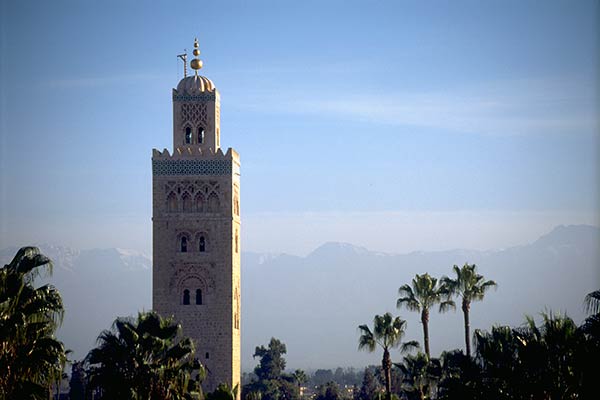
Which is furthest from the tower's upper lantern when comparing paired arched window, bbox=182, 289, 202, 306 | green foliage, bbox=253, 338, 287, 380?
green foliage, bbox=253, 338, 287, 380

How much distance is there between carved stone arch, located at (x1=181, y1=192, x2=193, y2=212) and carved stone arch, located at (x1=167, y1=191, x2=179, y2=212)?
0.29 metres

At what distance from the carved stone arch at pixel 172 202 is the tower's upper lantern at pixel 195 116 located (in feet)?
8.35

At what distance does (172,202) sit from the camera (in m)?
58.6

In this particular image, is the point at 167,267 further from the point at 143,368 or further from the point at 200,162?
the point at 143,368

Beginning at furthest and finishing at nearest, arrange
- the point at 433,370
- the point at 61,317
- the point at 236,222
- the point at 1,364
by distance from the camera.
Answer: the point at 236,222
the point at 433,370
the point at 61,317
the point at 1,364

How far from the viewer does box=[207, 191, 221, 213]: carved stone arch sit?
58625mm

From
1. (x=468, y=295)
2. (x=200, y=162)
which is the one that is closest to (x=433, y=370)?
(x=468, y=295)

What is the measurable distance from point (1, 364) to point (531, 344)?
1485 centimetres

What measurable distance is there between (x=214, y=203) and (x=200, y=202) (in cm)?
69

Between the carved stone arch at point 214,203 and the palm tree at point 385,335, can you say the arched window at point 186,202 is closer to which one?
the carved stone arch at point 214,203

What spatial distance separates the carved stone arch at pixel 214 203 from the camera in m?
58.6

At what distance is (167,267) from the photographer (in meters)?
58.3

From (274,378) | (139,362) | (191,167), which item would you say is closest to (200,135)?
(191,167)

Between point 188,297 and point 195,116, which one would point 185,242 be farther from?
point 195,116
